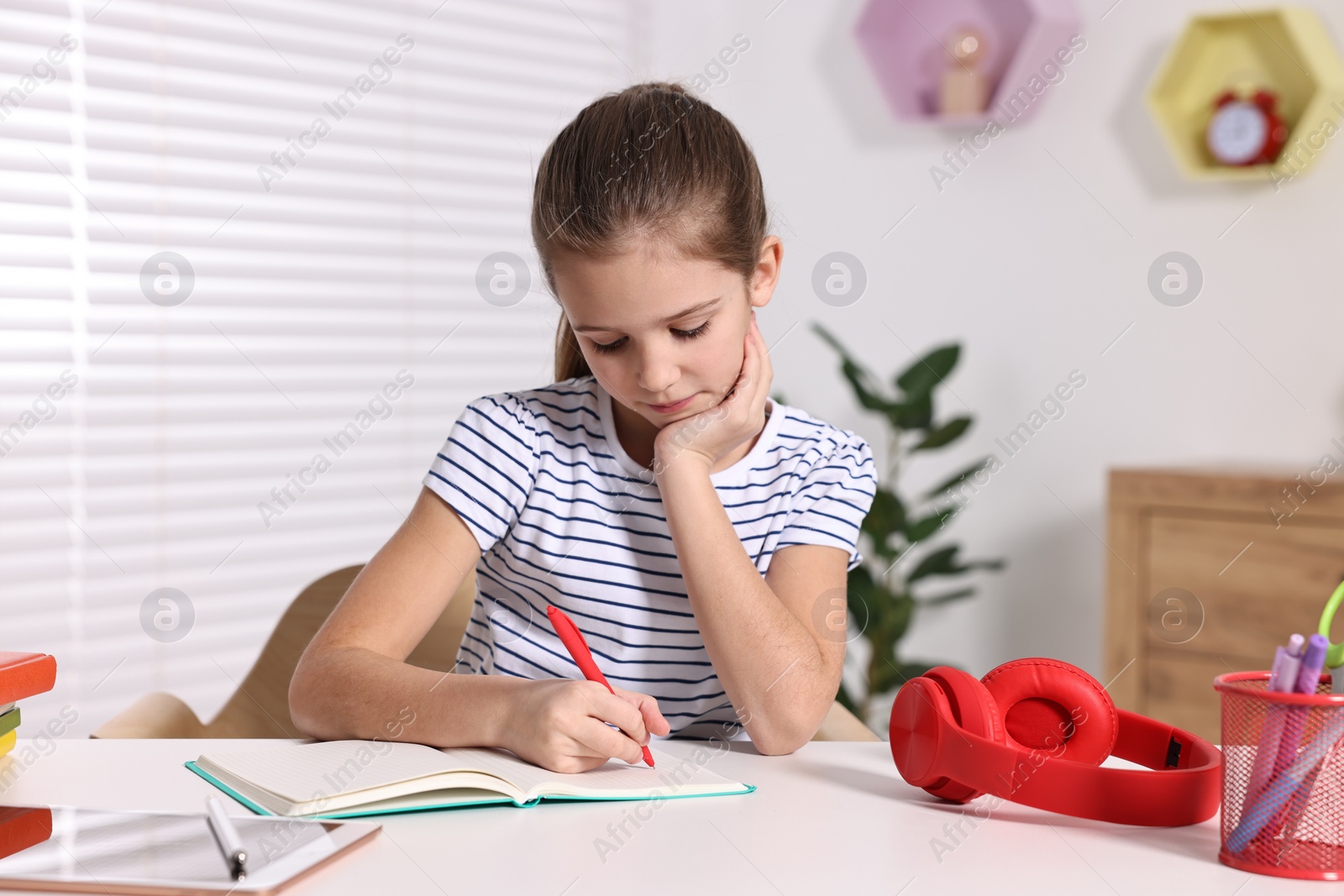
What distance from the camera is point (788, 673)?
0.95m

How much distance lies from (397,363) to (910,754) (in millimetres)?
1917

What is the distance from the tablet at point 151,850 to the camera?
0.59 meters

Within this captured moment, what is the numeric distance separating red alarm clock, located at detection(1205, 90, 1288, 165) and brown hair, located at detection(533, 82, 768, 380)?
1.60 m

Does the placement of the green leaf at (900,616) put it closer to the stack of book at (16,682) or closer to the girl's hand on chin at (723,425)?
the girl's hand on chin at (723,425)

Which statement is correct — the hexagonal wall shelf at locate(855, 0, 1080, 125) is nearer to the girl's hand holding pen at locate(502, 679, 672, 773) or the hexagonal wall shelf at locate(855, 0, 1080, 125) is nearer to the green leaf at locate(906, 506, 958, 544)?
the green leaf at locate(906, 506, 958, 544)

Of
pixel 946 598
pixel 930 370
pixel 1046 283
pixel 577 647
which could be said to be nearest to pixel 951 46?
pixel 1046 283

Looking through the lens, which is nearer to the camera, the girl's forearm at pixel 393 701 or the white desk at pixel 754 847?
the white desk at pixel 754 847

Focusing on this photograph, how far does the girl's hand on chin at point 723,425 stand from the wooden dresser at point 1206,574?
121 centimetres

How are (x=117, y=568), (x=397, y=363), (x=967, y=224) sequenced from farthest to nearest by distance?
(x=967, y=224) < (x=397, y=363) < (x=117, y=568)

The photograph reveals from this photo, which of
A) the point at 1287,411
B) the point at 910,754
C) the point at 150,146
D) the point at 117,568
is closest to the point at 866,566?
the point at 1287,411

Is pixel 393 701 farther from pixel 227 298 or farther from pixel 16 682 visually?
pixel 227 298

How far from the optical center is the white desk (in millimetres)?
613

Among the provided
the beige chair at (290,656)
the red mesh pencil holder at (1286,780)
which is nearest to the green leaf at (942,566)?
the beige chair at (290,656)

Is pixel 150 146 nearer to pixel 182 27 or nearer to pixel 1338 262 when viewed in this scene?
pixel 182 27
